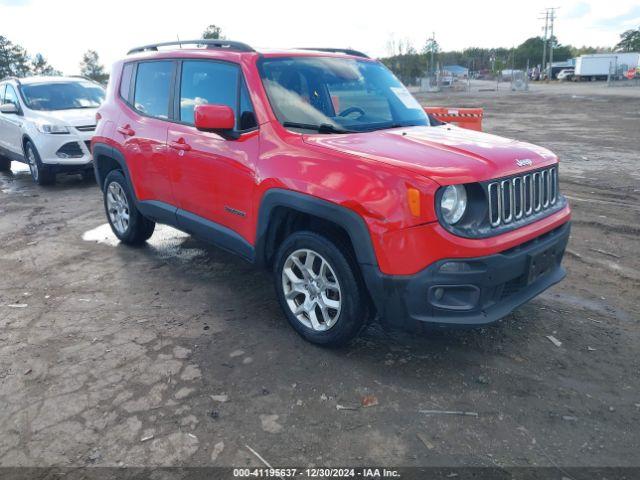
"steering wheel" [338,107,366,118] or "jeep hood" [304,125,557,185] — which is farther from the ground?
"steering wheel" [338,107,366,118]

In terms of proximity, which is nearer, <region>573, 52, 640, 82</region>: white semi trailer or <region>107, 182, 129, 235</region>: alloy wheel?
<region>107, 182, 129, 235</region>: alloy wheel

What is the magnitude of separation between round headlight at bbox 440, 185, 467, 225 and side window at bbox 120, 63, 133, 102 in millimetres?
3643

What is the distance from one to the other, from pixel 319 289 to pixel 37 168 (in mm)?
7642

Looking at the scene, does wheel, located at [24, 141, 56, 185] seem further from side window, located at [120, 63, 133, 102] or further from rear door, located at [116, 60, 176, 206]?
rear door, located at [116, 60, 176, 206]

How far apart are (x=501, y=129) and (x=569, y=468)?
1468cm

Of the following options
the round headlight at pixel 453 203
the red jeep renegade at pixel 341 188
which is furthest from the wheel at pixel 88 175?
the round headlight at pixel 453 203

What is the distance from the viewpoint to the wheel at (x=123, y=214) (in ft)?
18.0

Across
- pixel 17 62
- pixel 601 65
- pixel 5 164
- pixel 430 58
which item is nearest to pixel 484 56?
pixel 430 58

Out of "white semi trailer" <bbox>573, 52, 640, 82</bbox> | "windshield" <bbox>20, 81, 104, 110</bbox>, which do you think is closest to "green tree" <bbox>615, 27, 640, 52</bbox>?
"white semi trailer" <bbox>573, 52, 640, 82</bbox>

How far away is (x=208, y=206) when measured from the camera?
4.19m

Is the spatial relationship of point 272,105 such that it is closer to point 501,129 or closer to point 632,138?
point 632,138

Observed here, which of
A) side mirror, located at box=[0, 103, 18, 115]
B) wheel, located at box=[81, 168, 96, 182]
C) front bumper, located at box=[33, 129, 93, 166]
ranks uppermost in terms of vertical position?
side mirror, located at box=[0, 103, 18, 115]

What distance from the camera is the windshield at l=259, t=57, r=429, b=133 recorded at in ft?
12.1

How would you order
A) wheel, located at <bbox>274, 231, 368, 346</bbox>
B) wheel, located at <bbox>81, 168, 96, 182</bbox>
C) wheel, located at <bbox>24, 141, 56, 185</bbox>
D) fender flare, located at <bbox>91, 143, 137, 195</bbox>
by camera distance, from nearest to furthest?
1. wheel, located at <bbox>274, 231, 368, 346</bbox>
2. fender flare, located at <bbox>91, 143, 137, 195</bbox>
3. wheel, located at <bbox>24, 141, 56, 185</bbox>
4. wheel, located at <bbox>81, 168, 96, 182</bbox>
